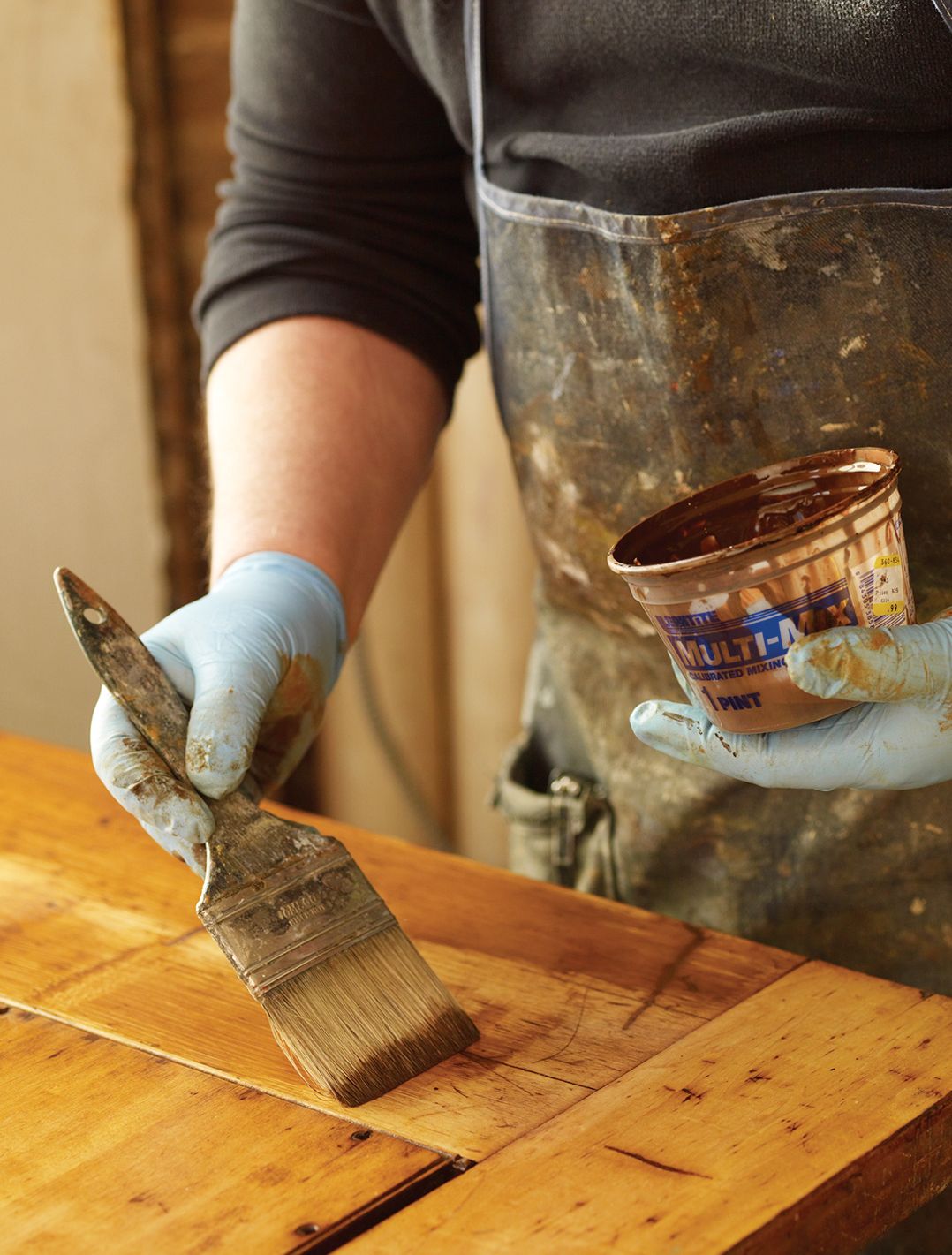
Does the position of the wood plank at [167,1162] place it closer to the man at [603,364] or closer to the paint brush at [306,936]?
the paint brush at [306,936]

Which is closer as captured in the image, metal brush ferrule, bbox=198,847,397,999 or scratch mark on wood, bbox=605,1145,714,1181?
scratch mark on wood, bbox=605,1145,714,1181

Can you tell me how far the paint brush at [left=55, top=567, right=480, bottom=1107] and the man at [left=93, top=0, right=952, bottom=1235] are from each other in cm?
3

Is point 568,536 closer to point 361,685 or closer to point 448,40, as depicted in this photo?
point 448,40

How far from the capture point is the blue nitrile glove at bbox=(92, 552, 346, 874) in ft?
3.06

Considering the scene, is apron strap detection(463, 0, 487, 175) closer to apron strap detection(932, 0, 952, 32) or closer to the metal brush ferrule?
apron strap detection(932, 0, 952, 32)

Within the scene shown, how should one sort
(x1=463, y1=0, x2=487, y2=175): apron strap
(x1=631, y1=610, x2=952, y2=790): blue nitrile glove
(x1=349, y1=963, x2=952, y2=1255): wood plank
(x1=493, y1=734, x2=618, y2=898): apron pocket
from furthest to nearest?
1. (x1=493, y1=734, x2=618, y2=898): apron pocket
2. (x1=463, y1=0, x2=487, y2=175): apron strap
3. (x1=631, y1=610, x2=952, y2=790): blue nitrile glove
4. (x1=349, y1=963, x2=952, y2=1255): wood plank

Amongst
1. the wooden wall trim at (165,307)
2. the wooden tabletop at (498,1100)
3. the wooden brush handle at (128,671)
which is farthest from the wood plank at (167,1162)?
the wooden wall trim at (165,307)

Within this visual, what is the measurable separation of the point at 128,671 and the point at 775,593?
1.48ft

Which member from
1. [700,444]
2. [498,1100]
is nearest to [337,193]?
[700,444]

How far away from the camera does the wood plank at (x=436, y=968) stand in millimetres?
864

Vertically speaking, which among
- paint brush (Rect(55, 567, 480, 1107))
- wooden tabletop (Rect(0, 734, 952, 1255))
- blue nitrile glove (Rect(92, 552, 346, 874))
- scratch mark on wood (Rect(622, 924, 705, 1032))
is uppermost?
blue nitrile glove (Rect(92, 552, 346, 874))

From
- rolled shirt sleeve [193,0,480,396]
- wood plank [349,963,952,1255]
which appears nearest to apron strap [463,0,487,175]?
rolled shirt sleeve [193,0,480,396]

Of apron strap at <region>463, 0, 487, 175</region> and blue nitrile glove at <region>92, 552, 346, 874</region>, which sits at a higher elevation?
apron strap at <region>463, 0, 487, 175</region>

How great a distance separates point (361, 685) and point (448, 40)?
4.70 feet
